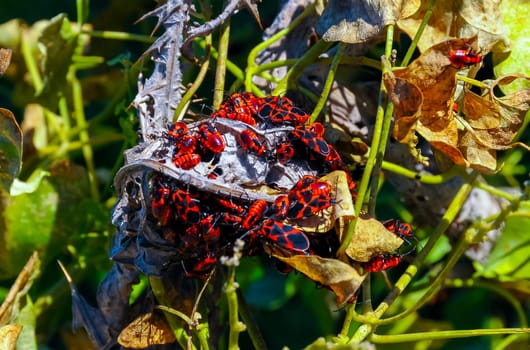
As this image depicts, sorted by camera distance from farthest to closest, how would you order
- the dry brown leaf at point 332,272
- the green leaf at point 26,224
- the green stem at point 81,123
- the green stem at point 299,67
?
the green stem at point 81,123 → the green leaf at point 26,224 → the green stem at point 299,67 → the dry brown leaf at point 332,272

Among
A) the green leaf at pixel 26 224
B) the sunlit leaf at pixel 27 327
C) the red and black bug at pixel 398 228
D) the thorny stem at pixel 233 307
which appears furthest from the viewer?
the green leaf at pixel 26 224

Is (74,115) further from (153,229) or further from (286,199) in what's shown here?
(286,199)

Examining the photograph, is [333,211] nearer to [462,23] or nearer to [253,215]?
[253,215]

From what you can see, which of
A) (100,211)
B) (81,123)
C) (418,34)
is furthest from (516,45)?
(81,123)

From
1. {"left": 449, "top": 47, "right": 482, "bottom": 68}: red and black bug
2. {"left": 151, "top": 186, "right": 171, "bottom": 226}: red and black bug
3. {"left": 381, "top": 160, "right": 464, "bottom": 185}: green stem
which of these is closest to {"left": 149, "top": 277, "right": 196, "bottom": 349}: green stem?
{"left": 151, "top": 186, "right": 171, "bottom": 226}: red and black bug

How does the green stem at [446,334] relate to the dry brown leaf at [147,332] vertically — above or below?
above

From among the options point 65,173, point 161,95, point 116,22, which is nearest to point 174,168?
point 161,95

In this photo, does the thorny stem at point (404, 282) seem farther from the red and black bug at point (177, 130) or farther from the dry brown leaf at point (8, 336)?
the dry brown leaf at point (8, 336)

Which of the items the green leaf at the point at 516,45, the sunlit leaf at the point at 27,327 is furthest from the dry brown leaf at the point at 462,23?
the sunlit leaf at the point at 27,327
